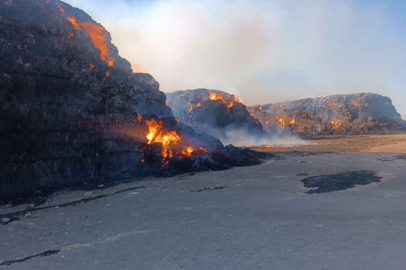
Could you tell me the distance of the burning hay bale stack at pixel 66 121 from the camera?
934 inches

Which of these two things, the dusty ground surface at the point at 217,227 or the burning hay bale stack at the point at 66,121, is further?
the burning hay bale stack at the point at 66,121

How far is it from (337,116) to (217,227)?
12565 centimetres

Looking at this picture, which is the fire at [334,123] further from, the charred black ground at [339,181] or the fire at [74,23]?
the fire at [74,23]

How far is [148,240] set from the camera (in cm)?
1192

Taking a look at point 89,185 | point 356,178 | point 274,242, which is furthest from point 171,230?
point 356,178

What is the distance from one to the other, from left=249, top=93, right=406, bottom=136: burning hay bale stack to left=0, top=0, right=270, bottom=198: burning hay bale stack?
306 ft

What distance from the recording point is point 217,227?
43.0ft

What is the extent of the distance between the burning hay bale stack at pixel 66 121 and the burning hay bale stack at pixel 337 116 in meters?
93.2

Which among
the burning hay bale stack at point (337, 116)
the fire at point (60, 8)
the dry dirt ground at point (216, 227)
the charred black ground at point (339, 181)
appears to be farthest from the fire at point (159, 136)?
the burning hay bale stack at point (337, 116)

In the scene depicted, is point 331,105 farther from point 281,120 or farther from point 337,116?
point 281,120

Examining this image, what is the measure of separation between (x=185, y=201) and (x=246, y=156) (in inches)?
864

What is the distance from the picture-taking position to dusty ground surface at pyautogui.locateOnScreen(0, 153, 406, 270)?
31.9ft

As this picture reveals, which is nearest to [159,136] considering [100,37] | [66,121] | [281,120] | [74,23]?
[66,121]

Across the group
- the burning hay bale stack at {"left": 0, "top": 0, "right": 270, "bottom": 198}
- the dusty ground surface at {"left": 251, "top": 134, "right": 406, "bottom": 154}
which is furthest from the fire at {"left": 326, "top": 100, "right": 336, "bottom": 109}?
the burning hay bale stack at {"left": 0, "top": 0, "right": 270, "bottom": 198}
